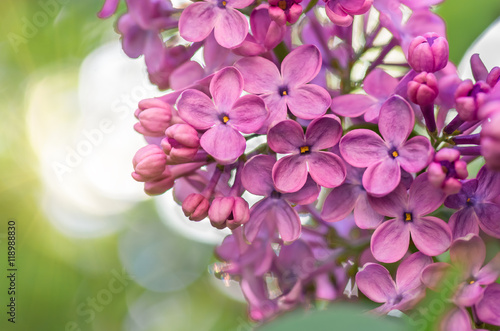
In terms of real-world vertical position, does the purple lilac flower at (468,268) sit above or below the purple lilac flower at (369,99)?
below

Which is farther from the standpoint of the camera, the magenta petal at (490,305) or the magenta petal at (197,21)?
the magenta petal at (197,21)

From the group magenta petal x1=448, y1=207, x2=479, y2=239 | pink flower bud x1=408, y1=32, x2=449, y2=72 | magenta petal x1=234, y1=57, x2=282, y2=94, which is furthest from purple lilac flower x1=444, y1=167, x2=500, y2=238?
magenta petal x1=234, y1=57, x2=282, y2=94

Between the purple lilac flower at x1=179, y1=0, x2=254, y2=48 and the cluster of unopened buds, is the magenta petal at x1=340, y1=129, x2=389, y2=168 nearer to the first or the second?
the cluster of unopened buds

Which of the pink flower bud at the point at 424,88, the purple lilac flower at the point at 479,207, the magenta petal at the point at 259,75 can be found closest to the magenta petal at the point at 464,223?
the purple lilac flower at the point at 479,207

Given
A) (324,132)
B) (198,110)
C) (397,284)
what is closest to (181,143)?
(198,110)

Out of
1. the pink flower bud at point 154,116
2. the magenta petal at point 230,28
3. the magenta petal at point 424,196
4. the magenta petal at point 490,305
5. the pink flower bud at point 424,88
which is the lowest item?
the magenta petal at point 490,305

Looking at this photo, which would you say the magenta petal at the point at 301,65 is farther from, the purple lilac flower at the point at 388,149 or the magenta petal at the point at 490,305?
the magenta petal at the point at 490,305

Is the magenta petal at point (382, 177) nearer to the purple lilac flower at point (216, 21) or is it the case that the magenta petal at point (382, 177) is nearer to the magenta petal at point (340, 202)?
the magenta petal at point (340, 202)
